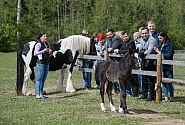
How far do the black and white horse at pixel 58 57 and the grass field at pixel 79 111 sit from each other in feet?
1.74

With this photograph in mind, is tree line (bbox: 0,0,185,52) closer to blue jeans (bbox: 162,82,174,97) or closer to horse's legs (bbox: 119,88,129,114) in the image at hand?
blue jeans (bbox: 162,82,174,97)

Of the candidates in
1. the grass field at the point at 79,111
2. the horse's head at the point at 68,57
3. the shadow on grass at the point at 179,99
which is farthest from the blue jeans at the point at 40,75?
the shadow on grass at the point at 179,99

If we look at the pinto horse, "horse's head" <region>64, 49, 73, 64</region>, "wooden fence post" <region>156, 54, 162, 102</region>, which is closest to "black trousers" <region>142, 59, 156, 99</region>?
"wooden fence post" <region>156, 54, 162, 102</region>

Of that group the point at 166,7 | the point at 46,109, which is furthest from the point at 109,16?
the point at 46,109

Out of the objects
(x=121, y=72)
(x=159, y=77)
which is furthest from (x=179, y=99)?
(x=121, y=72)

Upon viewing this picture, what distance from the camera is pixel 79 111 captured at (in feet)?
31.1

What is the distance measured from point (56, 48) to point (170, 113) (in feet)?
17.7

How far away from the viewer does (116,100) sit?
11.2 metres

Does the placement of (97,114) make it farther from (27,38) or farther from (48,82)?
(27,38)

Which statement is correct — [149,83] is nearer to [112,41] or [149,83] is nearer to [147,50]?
[147,50]

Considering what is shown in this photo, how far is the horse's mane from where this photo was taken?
537 inches

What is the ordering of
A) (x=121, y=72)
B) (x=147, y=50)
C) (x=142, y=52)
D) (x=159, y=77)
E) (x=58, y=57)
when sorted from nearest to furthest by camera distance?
(x=121, y=72)
(x=159, y=77)
(x=142, y=52)
(x=147, y=50)
(x=58, y=57)

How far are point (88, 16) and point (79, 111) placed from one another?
3649cm

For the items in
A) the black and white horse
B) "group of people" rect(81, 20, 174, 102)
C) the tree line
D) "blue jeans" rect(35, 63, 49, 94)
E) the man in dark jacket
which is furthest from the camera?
the tree line
